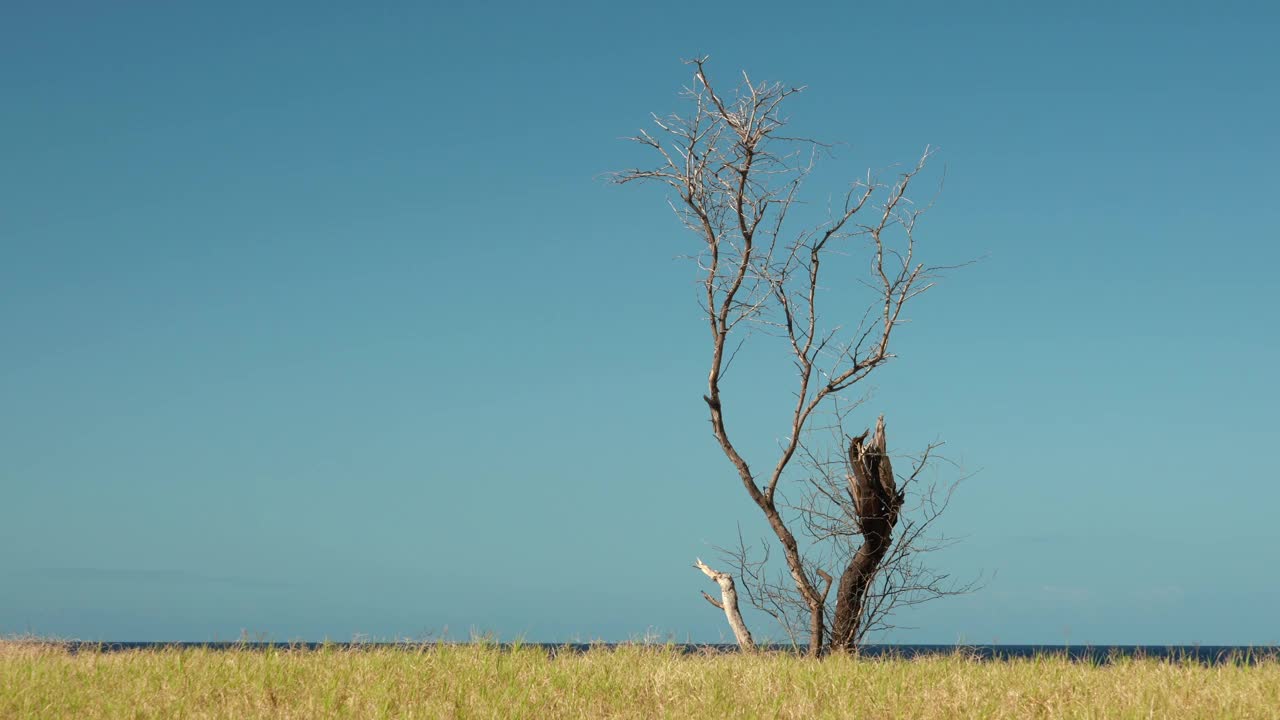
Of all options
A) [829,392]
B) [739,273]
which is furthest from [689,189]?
[829,392]

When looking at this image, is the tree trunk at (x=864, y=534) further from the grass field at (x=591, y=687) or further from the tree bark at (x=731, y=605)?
the grass field at (x=591, y=687)

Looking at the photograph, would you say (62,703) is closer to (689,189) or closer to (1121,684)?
(1121,684)

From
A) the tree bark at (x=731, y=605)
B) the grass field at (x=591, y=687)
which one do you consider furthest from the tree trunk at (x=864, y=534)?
the grass field at (x=591, y=687)

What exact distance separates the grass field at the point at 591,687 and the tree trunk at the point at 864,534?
14.7 feet

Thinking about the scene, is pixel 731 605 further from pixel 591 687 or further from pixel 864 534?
pixel 591 687

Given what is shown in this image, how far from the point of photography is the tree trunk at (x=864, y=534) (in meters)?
15.3

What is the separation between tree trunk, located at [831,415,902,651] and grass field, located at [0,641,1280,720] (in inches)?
177

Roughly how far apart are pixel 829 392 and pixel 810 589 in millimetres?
2909

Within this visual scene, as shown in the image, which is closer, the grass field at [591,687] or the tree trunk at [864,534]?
the grass field at [591,687]

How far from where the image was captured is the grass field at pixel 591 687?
792 centimetres

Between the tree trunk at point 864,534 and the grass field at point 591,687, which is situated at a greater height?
the tree trunk at point 864,534

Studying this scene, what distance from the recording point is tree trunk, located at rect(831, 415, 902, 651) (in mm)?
15328

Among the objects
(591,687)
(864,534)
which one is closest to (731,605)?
(864,534)

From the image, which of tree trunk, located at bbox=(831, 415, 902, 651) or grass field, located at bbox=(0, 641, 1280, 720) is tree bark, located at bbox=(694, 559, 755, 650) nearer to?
tree trunk, located at bbox=(831, 415, 902, 651)
